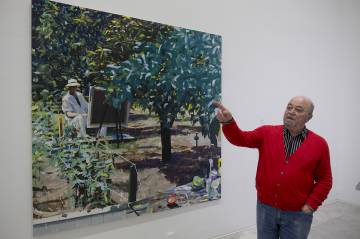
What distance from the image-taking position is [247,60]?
9.30 feet

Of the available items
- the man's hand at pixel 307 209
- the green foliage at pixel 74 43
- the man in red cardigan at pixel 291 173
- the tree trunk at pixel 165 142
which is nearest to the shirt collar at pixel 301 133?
the man in red cardigan at pixel 291 173

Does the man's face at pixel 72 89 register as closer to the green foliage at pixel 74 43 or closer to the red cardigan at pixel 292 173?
the green foliage at pixel 74 43

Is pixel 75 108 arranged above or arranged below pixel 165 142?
above

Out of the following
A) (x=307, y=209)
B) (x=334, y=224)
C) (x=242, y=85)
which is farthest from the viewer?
(x=334, y=224)

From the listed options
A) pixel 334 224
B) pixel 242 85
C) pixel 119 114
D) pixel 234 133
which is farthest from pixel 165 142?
pixel 334 224

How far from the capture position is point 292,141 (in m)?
1.81

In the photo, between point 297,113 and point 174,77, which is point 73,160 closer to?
point 174,77

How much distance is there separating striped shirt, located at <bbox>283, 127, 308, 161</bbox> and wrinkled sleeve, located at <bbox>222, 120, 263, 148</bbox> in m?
0.17

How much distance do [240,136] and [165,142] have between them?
0.67 m

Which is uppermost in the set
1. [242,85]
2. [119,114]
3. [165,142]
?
[242,85]

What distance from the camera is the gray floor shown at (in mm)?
2879

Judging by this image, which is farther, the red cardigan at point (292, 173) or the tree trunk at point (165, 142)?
the tree trunk at point (165, 142)

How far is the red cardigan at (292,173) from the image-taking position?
173cm

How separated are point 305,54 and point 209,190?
2231 millimetres
